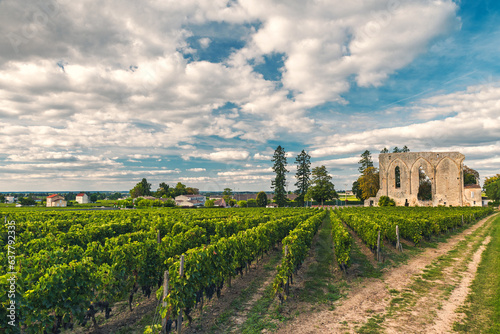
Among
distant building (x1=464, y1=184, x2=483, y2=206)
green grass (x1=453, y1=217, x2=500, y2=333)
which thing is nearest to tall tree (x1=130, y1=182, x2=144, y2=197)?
distant building (x1=464, y1=184, x2=483, y2=206)

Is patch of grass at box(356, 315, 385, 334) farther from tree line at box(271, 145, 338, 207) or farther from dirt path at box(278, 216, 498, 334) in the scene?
tree line at box(271, 145, 338, 207)

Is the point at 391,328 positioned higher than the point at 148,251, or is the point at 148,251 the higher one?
the point at 148,251

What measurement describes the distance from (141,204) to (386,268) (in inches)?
2443

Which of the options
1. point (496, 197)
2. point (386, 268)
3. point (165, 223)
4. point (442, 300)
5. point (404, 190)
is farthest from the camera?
point (496, 197)

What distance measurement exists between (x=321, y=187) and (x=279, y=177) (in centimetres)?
1188

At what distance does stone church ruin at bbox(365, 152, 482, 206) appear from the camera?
54062mm

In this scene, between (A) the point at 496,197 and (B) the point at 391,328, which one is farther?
(A) the point at 496,197

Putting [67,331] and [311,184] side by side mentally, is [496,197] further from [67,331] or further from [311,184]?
[67,331]

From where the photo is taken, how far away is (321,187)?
67.9 metres

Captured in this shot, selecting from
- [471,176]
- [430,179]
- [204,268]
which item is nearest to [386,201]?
[430,179]

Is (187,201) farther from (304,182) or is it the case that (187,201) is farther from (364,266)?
(364,266)

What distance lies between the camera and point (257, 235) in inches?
445

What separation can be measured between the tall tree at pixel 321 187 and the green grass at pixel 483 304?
184 ft

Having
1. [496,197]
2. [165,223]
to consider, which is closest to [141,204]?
[165,223]
